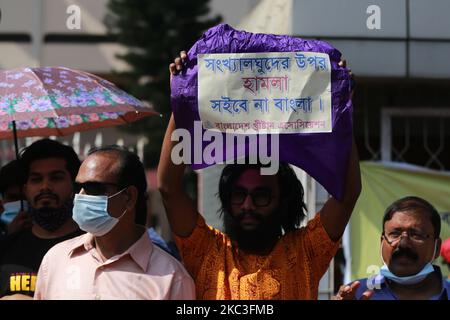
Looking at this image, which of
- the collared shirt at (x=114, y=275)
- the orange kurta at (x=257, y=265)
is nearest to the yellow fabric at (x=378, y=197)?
the orange kurta at (x=257, y=265)

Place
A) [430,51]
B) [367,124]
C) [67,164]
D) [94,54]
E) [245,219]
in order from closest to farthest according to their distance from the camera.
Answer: [245,219], [67,164], [430,51], [367,124], [94,54]

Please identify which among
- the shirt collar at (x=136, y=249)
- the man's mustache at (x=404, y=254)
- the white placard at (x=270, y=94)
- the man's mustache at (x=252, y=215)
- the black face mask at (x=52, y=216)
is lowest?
the man's mustache at (x=404, y=254)

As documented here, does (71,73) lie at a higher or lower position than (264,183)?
higher

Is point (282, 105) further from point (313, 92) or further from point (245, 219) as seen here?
point (245, 219)

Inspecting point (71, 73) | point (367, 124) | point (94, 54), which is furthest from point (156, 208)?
point (71, 73)

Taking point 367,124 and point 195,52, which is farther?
point 367,124

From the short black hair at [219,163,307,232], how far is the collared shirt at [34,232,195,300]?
34 cm

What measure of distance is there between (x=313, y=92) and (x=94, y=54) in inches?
726

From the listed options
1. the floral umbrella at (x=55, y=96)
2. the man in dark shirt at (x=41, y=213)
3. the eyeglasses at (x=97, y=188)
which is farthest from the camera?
the floral umbrella at (x=55, y=96)

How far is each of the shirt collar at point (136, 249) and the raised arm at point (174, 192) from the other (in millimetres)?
133

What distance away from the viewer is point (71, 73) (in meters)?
4.46

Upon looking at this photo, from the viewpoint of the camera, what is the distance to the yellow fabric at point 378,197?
19.0 ft

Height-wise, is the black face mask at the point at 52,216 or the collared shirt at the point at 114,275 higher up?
the black face mask at the point at 52,216

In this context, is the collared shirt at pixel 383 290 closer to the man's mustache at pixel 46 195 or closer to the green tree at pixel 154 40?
the man's mustache at pixel 46 195
